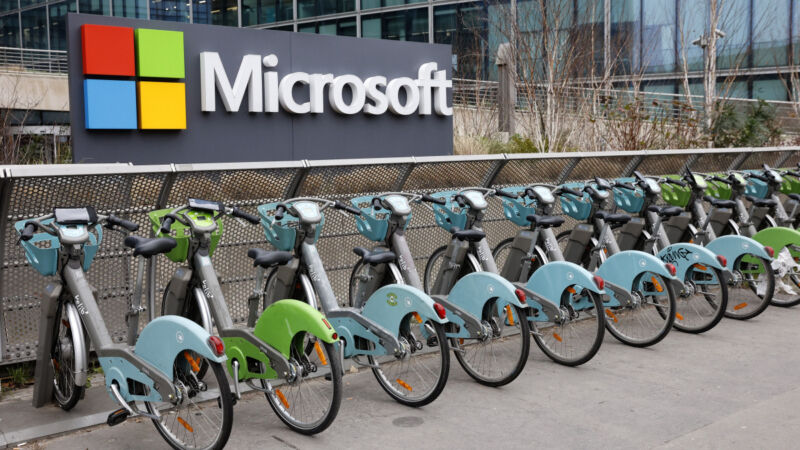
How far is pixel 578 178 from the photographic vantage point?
8.40 metres

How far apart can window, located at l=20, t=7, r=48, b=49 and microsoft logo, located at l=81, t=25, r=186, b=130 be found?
29882 millimetres

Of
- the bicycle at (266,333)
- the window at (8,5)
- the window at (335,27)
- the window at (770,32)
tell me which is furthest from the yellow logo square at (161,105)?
the window at (8,5)

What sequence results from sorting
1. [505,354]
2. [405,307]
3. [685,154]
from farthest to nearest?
[685,154] → [505,354] → [405,307]

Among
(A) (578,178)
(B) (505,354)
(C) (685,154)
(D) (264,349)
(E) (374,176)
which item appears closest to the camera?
(D) (264,349)

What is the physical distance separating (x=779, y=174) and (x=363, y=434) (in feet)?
20.7

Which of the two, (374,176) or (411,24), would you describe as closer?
(374,176)

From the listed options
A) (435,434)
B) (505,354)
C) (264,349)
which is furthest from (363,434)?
(505,354)

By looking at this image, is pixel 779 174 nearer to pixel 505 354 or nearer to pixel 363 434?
pixel 505 354

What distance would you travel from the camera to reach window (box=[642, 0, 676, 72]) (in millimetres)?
24669

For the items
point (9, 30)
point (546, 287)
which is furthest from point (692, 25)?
point (9, 30)

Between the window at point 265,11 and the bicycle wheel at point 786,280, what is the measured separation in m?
28.4

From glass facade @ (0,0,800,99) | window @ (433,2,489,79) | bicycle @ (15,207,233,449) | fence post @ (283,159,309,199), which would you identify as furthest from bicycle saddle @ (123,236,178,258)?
window @ (433,2,489,79)

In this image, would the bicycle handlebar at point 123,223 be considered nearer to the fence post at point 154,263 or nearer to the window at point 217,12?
the fence post at point 154,263

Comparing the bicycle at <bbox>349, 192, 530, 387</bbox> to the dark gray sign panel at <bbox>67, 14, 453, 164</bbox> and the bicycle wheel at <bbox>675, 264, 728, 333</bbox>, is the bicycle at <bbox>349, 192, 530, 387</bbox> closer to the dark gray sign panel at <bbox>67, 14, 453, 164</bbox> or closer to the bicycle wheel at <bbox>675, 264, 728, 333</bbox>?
the bicycle wheel at <bbox>675, 264, 728, 333</bbox>
